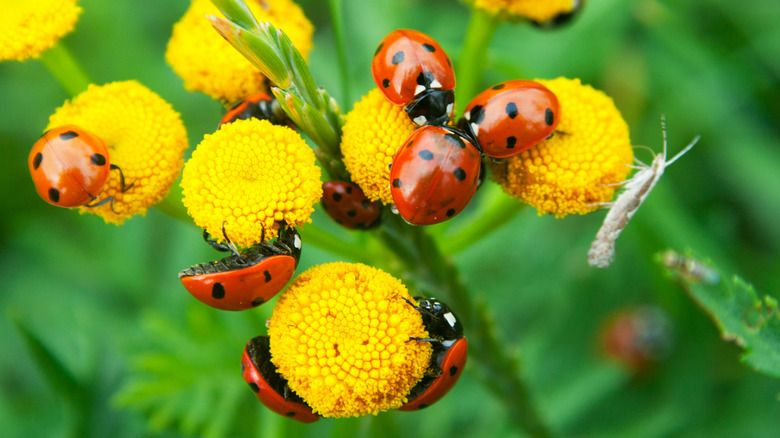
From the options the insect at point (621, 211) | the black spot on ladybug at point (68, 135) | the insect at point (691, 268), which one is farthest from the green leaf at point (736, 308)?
the black spot on ladybug at point (68, 135)

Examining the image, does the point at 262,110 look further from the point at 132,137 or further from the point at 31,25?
the point at 31,25

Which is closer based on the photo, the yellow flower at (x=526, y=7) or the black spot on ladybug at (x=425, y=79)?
the black spot on ladybug at (x=425, y=79)

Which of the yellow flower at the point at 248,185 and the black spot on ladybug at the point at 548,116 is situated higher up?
the black spot on ladybug at the point at 548,116

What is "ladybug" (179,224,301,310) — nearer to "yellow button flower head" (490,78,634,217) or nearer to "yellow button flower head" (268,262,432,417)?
"yellow button flower head" (268,262,432,417)

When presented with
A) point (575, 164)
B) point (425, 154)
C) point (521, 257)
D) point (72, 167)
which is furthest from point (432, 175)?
point (521, 257)

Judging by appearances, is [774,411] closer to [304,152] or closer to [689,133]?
[689,133]

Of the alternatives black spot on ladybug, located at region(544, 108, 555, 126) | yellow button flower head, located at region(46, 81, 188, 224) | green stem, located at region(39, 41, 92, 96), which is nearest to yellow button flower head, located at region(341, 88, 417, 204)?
black spot on ladybug, located at region(544, 108, 555, 126)

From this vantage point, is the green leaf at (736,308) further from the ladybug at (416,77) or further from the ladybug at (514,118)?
the ladybug at (416,77)
